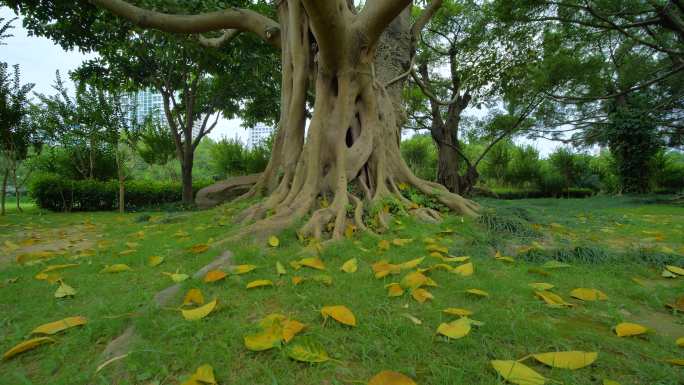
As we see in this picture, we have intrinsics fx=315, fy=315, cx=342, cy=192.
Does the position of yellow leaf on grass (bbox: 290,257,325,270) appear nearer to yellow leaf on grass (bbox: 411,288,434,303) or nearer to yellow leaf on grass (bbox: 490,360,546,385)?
yellow leaf on grass (bbox: 411,288,434,303)

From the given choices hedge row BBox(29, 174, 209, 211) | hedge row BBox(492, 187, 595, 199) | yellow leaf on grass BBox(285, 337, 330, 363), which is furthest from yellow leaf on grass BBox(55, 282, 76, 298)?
hedge row BBox(492, 187, 595, 199)

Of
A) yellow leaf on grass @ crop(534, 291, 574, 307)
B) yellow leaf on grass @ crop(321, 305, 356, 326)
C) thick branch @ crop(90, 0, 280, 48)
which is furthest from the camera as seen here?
thick branch @ crop(90, 0, 280, 48)

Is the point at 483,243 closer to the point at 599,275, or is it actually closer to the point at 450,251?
the point at 450,251

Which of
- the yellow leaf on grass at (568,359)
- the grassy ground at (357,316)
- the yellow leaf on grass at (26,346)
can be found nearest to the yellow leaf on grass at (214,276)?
the grassy ground at (357,316)

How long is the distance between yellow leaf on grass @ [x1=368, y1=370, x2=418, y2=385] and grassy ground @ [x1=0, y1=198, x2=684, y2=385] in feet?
0.20

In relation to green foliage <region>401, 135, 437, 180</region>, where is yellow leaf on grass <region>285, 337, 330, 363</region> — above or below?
below

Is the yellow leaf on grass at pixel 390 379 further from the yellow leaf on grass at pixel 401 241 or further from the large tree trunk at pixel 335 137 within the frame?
the large tree trunk at pixel 335 137

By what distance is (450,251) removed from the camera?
2.35m

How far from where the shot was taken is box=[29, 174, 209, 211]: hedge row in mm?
8573

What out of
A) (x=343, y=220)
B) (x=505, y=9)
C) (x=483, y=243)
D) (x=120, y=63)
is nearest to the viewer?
(x=483, y=243)

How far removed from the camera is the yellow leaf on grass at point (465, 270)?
1811mm

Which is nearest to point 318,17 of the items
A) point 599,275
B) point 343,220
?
Answer: point 343,220

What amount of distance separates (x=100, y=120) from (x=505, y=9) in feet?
35.7

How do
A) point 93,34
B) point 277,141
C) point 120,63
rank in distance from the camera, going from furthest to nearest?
point 120,63 → point 93,34 → point 277,141
